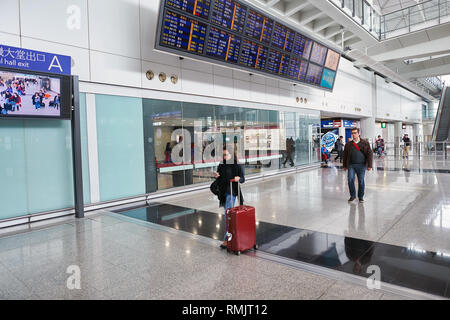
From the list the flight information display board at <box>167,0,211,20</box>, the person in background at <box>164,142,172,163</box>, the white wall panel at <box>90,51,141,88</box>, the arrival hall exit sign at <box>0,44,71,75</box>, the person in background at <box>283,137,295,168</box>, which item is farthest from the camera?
the person in background at <box>283,137,295,168</box>

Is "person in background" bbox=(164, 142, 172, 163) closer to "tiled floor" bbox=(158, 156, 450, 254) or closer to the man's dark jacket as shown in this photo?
"tiled floor" bbox=(158, 156, 450, 254)

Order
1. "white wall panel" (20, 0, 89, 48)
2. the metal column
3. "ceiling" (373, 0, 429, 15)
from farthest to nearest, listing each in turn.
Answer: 1. "ceiling" (373, 0, 429, 15)
2. the metal column
3. "white wall panel" (20, 0, 89, 48)

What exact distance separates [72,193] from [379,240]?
6221 mm

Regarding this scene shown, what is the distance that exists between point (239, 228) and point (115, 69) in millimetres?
5446

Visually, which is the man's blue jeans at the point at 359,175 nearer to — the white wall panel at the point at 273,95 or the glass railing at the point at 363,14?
the white wall panel at the point at 273,95

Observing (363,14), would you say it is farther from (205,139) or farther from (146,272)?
(146,272)

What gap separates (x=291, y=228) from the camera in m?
5.45

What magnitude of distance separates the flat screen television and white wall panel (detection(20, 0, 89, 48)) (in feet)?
3.02

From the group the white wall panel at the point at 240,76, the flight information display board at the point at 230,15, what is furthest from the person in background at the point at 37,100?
the white wall panel at the point at 240,76

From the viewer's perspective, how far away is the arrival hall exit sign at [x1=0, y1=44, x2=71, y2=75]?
5.54 m

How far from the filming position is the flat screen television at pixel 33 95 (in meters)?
5.47

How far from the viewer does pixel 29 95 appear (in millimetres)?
5750

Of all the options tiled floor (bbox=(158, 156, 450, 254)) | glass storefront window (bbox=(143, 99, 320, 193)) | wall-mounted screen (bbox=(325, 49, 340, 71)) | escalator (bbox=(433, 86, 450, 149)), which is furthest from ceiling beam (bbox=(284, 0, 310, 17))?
escalator (bbox=(433, 86, 450, 149))

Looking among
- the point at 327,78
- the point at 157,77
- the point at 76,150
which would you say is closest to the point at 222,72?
the point at 157,77
